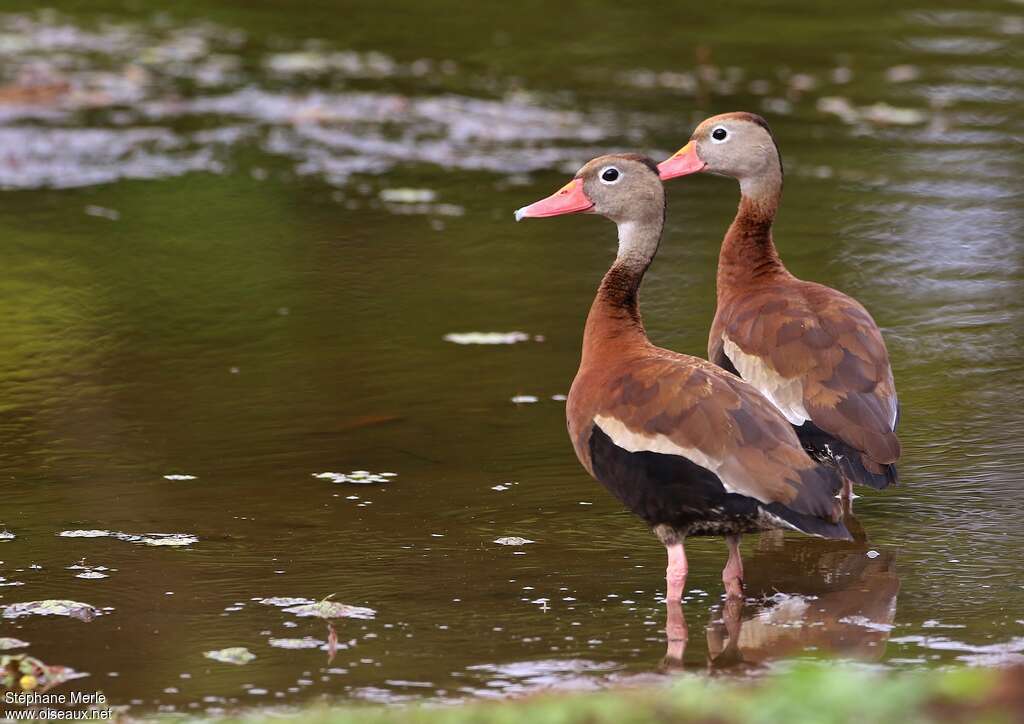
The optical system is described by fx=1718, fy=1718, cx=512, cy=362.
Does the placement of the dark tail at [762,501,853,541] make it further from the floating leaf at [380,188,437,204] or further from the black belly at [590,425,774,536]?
the floating leaf at [380,188,437,204]

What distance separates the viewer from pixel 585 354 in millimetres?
6547

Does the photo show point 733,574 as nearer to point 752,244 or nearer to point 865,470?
point 865,470

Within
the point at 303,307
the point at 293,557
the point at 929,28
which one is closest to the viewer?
the point at 293,557

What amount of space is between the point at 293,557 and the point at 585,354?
52.6 inches

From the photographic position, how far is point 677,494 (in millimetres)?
5758

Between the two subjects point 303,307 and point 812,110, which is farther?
point 812,110

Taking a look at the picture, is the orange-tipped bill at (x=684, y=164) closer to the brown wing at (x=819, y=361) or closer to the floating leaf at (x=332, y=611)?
the brown wing at (x=819, y=361)

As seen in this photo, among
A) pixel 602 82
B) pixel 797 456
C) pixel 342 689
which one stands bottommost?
pixel 342 689

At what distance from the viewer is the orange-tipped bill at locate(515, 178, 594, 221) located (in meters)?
6.91

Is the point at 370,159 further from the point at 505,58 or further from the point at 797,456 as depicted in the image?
the point at 797,456

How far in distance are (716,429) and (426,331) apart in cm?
Result: 375

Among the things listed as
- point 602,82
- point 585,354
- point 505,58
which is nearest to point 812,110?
point 602,82

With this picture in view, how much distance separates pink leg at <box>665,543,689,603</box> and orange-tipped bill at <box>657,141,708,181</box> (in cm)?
251

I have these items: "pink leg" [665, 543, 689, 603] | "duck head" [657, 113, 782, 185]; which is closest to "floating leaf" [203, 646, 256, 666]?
"pink leg" [665, 543, 689, 603]
